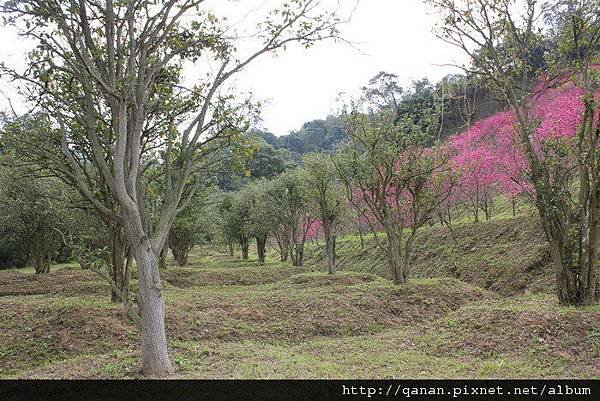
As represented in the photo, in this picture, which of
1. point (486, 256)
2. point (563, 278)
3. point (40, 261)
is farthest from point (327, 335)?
point (40, 261)

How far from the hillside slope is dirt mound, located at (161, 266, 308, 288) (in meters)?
7.15

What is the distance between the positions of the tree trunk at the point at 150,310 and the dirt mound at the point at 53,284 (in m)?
11.0

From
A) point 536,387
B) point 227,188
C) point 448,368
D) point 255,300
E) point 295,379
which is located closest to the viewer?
point 536,387

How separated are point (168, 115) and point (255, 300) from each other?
6.82 meters

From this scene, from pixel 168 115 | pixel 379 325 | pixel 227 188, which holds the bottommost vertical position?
pixel 379 325

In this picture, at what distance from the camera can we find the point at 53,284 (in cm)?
2184

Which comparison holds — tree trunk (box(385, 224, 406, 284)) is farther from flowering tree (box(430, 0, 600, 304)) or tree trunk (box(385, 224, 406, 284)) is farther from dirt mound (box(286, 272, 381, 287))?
flowering tree (box(430, 0, 600, 304))

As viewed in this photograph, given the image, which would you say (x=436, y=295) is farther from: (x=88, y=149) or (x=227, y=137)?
(x=88, y=149)

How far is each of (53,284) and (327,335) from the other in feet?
53.5

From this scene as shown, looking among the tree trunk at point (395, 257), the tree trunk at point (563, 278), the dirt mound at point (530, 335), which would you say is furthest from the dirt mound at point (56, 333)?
the tree trunk at point (563, 278)

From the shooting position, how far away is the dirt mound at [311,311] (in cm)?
1188

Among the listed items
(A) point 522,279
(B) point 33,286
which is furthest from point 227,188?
(A) point 522,279

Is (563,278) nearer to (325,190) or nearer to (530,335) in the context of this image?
(530,335)

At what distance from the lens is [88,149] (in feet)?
40.5
